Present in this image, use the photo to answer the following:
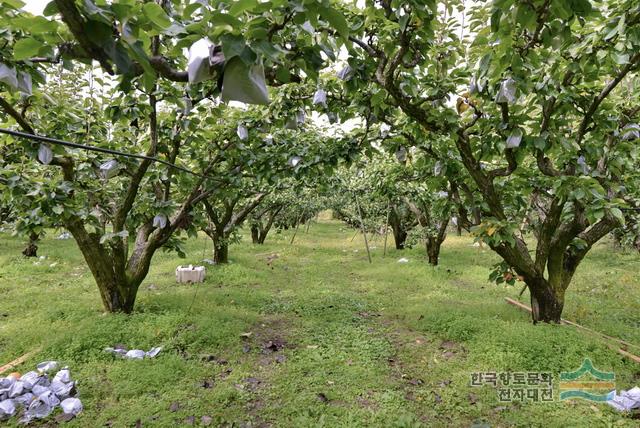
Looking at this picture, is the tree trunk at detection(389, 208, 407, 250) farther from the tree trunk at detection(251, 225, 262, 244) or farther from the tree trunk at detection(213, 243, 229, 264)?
the tree trunk at detection(213, 243, 229, 264)

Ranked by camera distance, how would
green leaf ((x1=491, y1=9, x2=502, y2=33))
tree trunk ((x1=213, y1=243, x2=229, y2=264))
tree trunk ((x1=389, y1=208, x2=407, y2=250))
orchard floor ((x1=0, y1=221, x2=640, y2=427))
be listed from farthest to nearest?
tree trunk ((x1=389, y1=208, x2=407, y2=250))
tree trunk ((x1=213, y1=243, x2=229, y2=264))
orchard floor ((x1=0, y1=221, x2=640, y2=427))
green leaf ((x1=491, y1=9, x2=502, y2=33))

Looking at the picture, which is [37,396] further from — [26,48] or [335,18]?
[335,18]

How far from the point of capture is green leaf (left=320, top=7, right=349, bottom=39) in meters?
1.27

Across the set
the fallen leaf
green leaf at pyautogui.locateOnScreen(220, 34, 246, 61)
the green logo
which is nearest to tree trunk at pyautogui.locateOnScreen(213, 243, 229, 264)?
the fallen leaf

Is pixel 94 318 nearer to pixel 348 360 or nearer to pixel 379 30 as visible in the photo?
pixel 348 360

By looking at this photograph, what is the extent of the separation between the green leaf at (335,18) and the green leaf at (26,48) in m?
1.00

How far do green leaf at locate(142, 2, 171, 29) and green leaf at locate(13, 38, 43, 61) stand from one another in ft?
1.36

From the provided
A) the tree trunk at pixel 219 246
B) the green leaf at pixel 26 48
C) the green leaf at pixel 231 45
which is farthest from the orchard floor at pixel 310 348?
the green leaf at pixel 231 45

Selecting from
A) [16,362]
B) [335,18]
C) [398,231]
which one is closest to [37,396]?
[16,362]

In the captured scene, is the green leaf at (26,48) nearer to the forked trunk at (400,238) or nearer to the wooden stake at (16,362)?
the wooden stake at (16,362)

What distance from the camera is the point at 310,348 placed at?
4652 millimetres

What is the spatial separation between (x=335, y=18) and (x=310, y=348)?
409 cm

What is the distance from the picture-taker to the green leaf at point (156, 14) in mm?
1232

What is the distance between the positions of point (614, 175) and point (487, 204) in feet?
4.25
